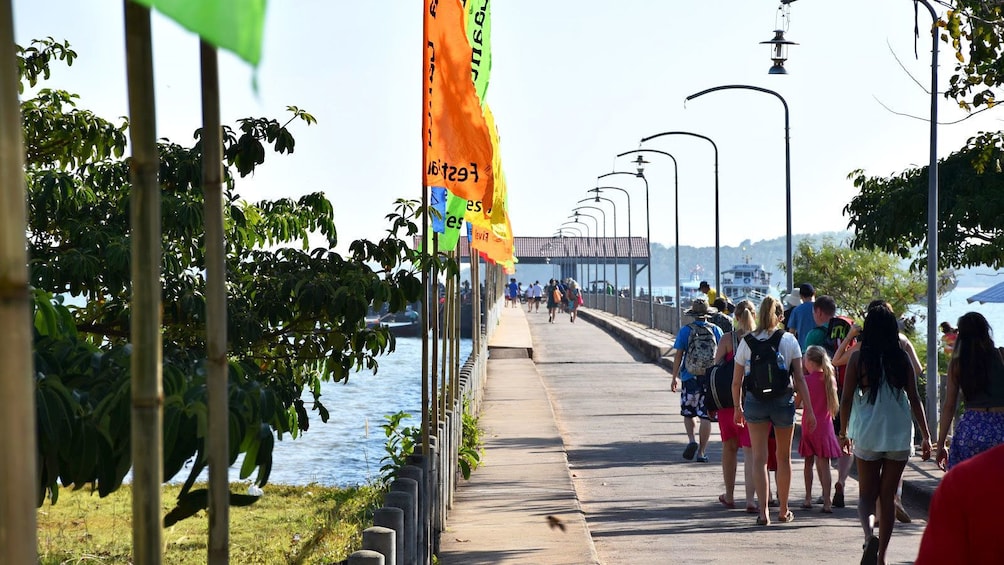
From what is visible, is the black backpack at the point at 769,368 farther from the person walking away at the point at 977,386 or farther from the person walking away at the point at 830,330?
the person walking away at the point at 830,330

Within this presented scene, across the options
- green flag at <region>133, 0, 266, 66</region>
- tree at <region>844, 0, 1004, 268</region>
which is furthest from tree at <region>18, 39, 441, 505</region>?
tree at <region>844, 0, 1004, 268</region>

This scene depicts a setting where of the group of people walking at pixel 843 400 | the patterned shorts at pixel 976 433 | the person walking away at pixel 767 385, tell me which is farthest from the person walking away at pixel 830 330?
the patterned shorts at pixel 976 433

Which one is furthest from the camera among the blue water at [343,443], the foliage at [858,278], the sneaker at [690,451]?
the foliage at [858,278]

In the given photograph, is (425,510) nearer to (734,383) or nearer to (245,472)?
(734,383)

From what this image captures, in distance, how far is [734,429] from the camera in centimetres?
1106

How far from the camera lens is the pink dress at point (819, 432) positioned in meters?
10.8

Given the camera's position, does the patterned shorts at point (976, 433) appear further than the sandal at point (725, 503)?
No

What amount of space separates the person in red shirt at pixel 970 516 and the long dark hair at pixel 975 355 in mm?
6038

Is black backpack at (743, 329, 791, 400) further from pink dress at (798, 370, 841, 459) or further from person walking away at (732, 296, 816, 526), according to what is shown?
pink dress at (798, 370, 841, 459)

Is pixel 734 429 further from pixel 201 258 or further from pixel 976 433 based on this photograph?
pixel 201 258

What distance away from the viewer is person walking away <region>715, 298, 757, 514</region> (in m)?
10.6

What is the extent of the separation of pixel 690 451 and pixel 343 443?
48.2 feet

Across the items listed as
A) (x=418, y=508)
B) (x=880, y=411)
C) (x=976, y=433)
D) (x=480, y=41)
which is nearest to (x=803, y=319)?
(x=480, y=41)

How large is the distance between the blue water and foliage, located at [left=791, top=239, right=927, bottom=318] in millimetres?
19718
